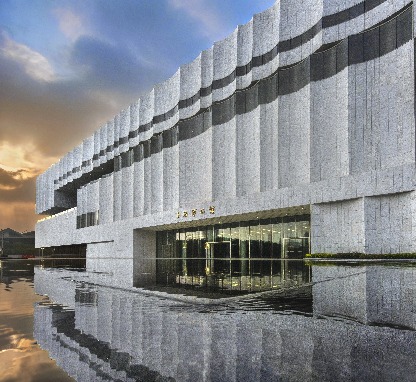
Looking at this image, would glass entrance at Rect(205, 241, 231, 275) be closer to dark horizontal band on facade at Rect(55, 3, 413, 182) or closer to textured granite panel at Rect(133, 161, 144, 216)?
textured granite panel at Rect(133, 161, 144, 216)

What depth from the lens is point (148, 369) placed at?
5.69m

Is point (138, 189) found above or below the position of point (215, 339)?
above

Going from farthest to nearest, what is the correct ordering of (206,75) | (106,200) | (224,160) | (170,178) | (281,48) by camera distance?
(106,200)
(170,178)
(206,75)
(224,160)
(281,48)

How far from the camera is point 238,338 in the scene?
729cm

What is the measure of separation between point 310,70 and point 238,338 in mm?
27286

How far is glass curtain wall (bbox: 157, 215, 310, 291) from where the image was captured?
3281 cm

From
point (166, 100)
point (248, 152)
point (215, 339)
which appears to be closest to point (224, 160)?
point (248, 152)

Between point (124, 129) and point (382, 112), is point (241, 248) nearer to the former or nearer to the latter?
point (382, 112)

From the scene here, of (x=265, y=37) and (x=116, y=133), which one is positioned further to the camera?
(x=116, y=133)

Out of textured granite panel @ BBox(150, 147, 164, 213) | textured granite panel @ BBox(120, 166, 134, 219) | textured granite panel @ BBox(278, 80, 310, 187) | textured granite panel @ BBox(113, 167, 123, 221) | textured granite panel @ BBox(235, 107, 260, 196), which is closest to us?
textured granite panel @ BBox(278, 80, 310, 187)

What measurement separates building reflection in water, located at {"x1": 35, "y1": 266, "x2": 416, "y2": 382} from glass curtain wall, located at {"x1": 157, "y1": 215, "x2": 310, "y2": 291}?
17038 millimetres

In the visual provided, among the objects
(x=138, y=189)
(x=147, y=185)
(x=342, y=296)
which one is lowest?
(x=342, y=296)

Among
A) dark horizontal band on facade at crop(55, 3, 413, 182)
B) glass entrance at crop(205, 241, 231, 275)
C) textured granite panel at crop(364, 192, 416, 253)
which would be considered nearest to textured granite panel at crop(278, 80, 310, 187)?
dark horizontal band on facade at crop(55, 3, 413, 182)

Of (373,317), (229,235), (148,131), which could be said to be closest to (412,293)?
(373,317)
